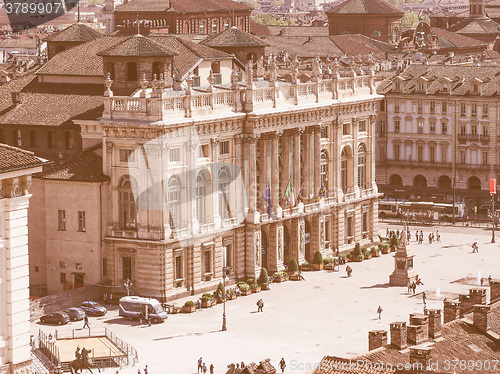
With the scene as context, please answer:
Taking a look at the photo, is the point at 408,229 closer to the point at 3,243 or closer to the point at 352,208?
the point at 352,208

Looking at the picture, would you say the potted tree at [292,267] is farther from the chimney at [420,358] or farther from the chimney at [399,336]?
the chimney at [420,358]

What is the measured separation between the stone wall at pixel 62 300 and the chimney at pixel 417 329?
58003mm

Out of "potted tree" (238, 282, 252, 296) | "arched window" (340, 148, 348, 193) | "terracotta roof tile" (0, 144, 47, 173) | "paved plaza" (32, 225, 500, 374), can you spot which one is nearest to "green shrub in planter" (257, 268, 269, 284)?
"paved plaza" (32, 225, 500, 374)

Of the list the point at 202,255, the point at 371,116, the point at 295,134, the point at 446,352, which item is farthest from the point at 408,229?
the point at 446,352

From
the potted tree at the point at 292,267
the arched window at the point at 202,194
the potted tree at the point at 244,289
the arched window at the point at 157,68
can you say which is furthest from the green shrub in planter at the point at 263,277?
the arched window at the point at 157,68

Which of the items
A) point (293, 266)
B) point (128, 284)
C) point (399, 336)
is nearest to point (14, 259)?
point (399, 336)

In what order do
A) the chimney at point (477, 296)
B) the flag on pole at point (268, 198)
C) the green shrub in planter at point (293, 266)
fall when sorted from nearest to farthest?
the chimney at point (477, 296) < the flag on pole at point (268, 198) < the green shrub in planter at point (293, 266)

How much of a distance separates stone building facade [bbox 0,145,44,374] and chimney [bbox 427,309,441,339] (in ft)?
68.8

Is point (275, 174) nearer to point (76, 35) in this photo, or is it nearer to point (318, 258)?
point (318, 258)

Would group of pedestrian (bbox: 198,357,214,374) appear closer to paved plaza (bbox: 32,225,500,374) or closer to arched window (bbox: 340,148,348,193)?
paved plaza (bbox: 32,225,500,374)

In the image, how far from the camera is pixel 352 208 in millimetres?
178000

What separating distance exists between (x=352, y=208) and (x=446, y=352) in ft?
306

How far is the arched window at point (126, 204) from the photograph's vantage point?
14862 cm

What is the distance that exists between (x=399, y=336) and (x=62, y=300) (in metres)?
62.9
